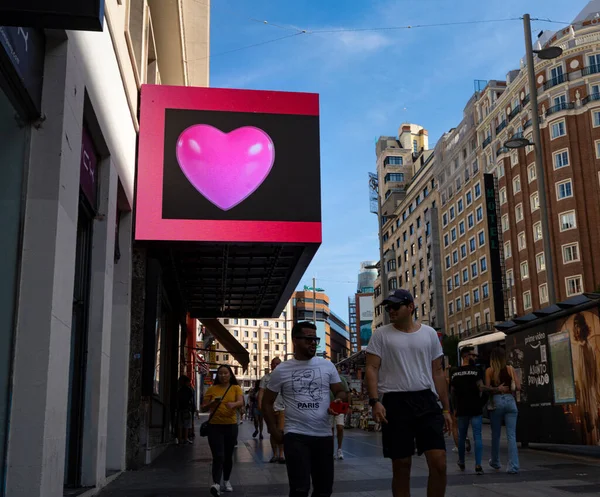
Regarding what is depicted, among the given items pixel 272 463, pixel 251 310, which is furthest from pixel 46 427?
pixel 251 310

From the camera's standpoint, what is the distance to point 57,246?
667cm

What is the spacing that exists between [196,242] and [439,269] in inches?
2681

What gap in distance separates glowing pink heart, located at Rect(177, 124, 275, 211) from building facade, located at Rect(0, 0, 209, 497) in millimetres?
2696

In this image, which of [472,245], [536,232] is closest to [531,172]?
[536,232]

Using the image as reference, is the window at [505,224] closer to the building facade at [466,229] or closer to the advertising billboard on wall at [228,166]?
the building facade at [466,229]

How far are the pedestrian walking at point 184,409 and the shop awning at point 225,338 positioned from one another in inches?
268

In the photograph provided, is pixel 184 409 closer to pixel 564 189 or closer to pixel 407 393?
pixel 407 393

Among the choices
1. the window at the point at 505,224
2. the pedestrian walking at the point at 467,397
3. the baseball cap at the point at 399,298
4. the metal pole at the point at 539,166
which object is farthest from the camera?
the window at the point at 505,224

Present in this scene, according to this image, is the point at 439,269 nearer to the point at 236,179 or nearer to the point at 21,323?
the point at 236,179

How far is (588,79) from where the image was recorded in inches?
2331

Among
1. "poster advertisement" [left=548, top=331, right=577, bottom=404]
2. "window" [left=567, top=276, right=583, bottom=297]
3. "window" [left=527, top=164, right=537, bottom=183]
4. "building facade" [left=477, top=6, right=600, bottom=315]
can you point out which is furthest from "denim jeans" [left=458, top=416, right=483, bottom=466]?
"window" [left=527, top=164, right=537, bottom=183]

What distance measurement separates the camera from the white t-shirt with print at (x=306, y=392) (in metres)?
5.42

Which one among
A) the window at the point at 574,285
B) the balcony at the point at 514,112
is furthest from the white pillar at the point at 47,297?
the balcony at the point at 514,112

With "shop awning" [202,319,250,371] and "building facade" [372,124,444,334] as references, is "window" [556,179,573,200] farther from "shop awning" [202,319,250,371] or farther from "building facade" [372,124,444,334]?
"shop awning" [202,319,250,371]
